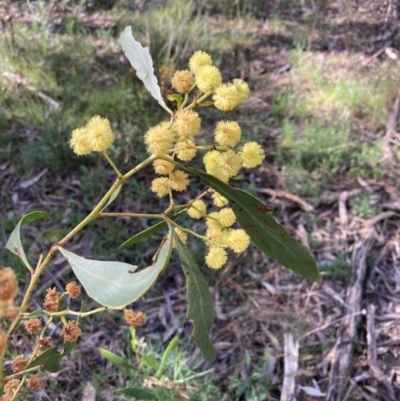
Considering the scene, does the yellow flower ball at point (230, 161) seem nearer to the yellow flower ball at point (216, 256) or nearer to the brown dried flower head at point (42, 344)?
the yellow flower ball at point (216, 256)

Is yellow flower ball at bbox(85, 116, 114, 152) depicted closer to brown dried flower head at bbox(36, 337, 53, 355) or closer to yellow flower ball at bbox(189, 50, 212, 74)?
yellow flower ball at bbox(189, 50, 212, 74)

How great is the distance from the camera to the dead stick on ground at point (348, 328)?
1.77 metres

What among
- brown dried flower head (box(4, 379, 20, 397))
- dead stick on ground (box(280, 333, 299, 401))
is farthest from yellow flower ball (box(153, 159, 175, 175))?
dead stick on ground (box(280, 333, 299, 401))

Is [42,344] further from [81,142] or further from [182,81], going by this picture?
[182,81]

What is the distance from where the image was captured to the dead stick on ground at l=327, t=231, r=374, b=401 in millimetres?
1769

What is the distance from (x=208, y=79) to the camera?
74 cm

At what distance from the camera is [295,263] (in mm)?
788

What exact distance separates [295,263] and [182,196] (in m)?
1.88

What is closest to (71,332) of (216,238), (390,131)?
(216,238)

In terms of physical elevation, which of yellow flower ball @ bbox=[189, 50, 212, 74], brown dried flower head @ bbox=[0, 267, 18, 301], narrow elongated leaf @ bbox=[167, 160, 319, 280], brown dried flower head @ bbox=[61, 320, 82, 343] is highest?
yellow flower ball @ bbox=[189, 50, 212, 74]

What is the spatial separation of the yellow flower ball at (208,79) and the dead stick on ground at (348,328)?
4.72ft

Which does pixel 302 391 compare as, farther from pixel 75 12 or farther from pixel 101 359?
pixel 75 12

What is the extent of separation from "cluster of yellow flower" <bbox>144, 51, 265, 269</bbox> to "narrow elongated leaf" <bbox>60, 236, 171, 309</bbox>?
17cm

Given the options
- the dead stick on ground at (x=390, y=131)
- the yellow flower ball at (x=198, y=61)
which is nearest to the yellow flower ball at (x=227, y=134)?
the yellow flower ball at (x=198, y=61)
